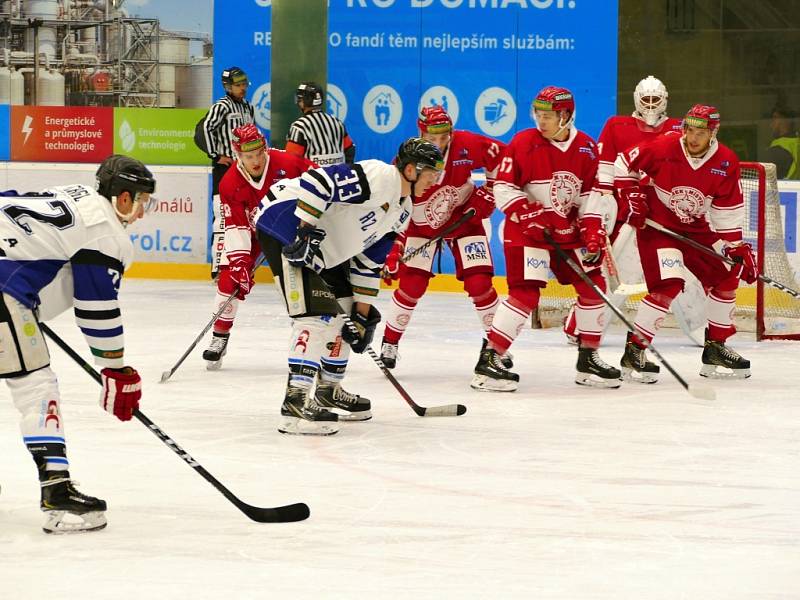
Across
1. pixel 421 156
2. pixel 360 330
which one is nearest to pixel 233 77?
pixel 360 330

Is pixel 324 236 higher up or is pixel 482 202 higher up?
pixel 482 202

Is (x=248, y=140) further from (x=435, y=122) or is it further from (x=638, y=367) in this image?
(x=638, y=367)

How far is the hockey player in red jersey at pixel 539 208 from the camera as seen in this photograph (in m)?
5.14

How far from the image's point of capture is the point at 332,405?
4.55 m

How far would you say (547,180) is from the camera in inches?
204

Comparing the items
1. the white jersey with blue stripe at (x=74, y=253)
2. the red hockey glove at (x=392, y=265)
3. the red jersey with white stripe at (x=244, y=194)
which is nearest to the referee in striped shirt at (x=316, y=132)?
the red jersey with white stripe at (x=244, y=194)

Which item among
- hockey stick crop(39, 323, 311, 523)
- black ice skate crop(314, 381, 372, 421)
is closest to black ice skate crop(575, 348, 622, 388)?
black ice skate crop(314, 381, 372, 421)

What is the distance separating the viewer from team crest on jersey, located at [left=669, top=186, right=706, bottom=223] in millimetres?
5414

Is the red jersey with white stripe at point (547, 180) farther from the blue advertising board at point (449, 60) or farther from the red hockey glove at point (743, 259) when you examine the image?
the blue advertising board at point (449, 60)

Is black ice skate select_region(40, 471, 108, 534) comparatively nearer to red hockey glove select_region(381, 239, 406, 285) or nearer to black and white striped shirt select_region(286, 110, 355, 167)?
red hockey glove select_region(381, 239, 406, 285)

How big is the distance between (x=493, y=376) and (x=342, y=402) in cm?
83

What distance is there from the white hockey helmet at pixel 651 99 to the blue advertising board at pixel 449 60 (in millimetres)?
2699

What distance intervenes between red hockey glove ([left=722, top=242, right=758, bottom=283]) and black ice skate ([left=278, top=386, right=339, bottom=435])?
202 cm

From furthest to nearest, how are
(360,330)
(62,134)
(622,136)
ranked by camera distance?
1. (62,134)
2. (622,136)
3. (360,330)
